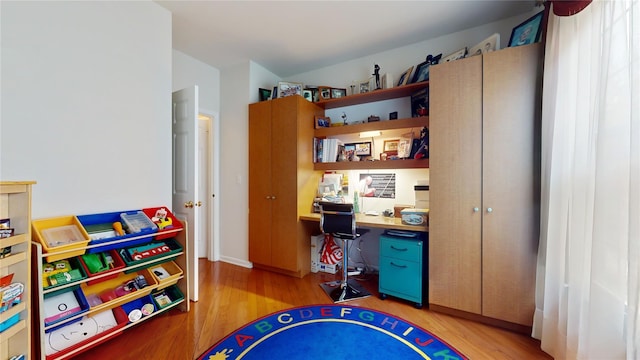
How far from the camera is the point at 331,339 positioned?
5.70 ft

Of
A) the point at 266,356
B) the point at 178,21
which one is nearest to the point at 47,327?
the point at 266,356

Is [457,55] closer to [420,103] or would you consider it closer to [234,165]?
[420,103]

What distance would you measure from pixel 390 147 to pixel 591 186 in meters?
1.68

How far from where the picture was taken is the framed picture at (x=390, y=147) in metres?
2.72

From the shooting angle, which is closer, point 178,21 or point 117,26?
point 117,26

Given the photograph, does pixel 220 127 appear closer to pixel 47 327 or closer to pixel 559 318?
pixel 47 327

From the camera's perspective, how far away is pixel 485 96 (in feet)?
6.27

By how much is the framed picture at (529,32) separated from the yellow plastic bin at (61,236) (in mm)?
3438

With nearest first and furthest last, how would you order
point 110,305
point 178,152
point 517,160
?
point 110,305
point 517,160
point 178,152

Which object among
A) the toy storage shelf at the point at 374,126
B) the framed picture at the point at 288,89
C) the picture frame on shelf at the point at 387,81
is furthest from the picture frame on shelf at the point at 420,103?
the framed picture at the point at 288,89

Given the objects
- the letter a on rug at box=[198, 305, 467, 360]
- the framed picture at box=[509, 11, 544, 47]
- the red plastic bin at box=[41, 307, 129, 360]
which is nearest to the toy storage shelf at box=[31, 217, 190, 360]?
the red plastic bin at box=[41, 307, 129, 360]

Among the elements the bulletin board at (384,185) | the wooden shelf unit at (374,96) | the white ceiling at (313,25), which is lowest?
the bulletin board at (384,185)

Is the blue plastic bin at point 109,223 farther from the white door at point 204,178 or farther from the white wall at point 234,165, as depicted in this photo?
the white door at point 204,178

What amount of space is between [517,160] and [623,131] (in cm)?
77
